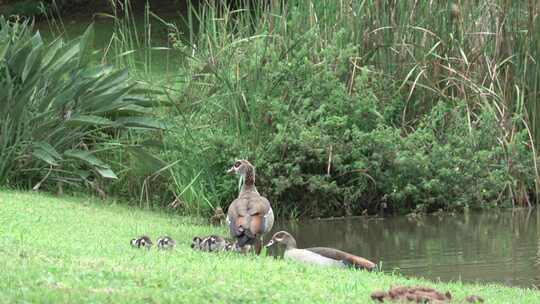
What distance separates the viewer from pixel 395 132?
52.5 feet

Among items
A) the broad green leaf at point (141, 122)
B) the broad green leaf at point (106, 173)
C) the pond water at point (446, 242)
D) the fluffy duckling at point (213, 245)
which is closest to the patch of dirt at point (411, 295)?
the pond water at point (446, 242)

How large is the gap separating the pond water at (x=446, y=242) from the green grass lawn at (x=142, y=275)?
1.55 m

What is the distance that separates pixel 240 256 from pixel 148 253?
964mm

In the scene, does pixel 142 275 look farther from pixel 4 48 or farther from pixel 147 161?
pixel 4 48

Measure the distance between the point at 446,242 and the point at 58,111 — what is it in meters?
5.59

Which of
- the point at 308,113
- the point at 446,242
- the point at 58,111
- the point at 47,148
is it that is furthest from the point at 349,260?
the point at 58,111

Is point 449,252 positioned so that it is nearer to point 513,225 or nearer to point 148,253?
point 513,225

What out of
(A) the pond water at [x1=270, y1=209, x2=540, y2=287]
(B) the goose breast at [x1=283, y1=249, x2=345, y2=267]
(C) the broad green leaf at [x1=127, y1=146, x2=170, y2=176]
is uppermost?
(B) the goose breast at [x1=283, y1=249, x2=345, y2=267]

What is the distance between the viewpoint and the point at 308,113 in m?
16.3

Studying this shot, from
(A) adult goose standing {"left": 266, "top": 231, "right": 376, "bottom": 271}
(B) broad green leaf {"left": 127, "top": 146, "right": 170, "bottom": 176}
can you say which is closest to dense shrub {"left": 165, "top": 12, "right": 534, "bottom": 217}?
(B) broad green leaf {"left": 127, "top": 146, "right": 170, "bottom": 176}

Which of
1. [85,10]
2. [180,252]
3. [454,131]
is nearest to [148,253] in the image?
[180,252]

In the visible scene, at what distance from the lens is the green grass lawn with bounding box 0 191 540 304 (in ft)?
25.2

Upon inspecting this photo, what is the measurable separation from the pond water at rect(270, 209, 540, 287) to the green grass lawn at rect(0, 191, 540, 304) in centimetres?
155

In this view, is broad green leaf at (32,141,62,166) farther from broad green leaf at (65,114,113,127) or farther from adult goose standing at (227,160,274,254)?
adult goose standing at (227,160,274,254)
